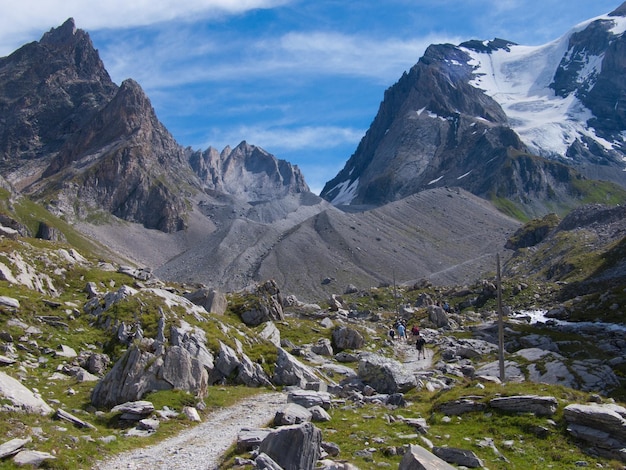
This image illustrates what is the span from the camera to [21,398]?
2136 cm

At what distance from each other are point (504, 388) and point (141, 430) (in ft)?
51.0

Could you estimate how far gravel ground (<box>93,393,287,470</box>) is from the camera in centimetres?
1923

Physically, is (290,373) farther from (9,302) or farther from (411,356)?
(411,356)

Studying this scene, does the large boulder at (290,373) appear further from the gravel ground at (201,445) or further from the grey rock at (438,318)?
the grey rock at (438,318)

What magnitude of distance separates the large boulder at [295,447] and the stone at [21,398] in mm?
9109

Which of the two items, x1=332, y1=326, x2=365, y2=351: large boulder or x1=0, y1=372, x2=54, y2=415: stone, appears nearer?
x1=0, y1=372, x2=54, y2=415: stone

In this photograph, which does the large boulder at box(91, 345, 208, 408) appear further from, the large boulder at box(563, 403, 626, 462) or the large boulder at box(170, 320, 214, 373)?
the large boulder at box(563, 403, 626, 462)

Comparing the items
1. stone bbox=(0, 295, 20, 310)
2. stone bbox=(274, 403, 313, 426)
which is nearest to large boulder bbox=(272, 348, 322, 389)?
stone bbox=(274, 403, 313, 426)

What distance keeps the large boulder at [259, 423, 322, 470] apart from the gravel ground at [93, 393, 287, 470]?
2.55 metres

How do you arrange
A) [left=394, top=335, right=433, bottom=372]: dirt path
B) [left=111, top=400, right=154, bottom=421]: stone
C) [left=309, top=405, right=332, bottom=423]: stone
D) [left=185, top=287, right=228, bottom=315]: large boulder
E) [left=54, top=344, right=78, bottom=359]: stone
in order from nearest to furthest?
[left=111, top=400, right=154, bottom=421]: stone, [left=309, top=405, right=332, bottom=423]: stone, [left=54, top=344, right=78, bottom=359]: stone, [left=394, top=335, right=433, bottom=372]: dirt path, [left=185, top=287, right=228, bottom=315]: large boulder

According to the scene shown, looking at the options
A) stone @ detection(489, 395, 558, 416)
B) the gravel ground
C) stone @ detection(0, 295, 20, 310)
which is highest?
stone @ detection(0, 295, 20, 310)

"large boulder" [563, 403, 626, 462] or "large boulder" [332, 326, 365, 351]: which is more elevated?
"large boulder" [332, 326, 365, 351]

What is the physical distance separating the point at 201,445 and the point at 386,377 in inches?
643

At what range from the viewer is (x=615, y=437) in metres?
20.4
